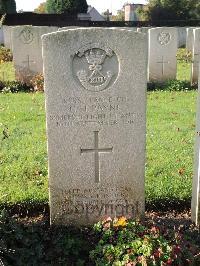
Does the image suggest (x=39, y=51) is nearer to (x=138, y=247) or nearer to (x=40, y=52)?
(x=40, y=52)

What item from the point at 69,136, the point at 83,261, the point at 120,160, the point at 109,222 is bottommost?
the point at 83,261

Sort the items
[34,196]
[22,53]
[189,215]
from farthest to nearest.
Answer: [22,53] < [34,196] < [189,215]

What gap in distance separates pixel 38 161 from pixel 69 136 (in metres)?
2.14

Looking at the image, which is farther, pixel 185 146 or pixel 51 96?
pixel 185 146

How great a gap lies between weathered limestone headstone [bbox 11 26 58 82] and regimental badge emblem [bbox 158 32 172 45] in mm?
3319

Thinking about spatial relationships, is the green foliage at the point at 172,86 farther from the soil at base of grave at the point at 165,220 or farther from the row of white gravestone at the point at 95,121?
the row of white gravestone at the point at 95,121

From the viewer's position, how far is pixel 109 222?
391cm

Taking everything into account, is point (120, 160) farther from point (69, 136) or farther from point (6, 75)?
point (6, 75)

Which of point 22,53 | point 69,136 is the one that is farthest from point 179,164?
point 22,53

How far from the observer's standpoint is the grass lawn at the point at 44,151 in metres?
4.92

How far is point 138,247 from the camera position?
3496mm

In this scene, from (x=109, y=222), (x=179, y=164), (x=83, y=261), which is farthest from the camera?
(x=179, y=164)

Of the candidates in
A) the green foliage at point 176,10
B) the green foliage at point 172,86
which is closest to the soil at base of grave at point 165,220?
the green foliage at point 172,86

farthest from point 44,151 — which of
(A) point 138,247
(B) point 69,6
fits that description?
(B) point 69,6
